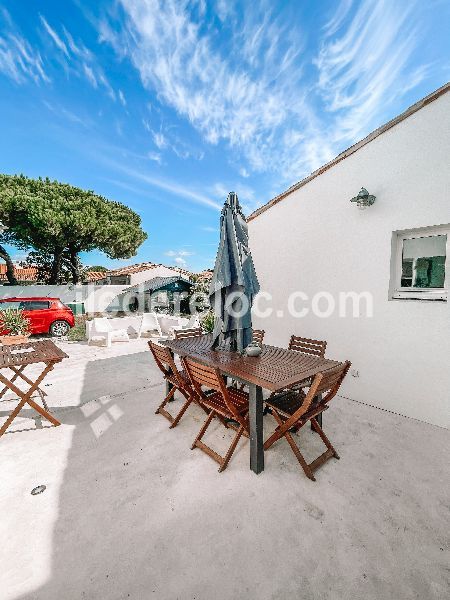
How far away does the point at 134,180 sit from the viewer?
45.0 ft

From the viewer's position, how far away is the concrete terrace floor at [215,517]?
1.62m

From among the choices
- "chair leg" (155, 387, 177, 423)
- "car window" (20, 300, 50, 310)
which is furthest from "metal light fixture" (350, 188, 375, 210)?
"car window" (20, 300, 50, 310)

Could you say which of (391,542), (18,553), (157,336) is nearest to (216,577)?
(391,542)

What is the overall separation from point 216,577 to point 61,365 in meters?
6.18

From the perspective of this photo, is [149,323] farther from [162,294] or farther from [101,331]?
[162,294]

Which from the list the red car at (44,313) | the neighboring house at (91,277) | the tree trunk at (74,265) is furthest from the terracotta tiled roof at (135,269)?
the red car at (44,313)

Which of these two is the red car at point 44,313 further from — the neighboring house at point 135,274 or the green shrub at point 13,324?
the neighboring house at point 135,274

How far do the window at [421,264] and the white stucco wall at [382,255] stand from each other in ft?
0.56

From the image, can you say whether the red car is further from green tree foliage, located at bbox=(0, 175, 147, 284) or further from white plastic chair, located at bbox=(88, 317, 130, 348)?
green tree foliage, located at bbox=(0, 175, 147, 284)

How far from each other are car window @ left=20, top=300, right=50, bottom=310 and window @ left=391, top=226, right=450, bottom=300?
10939 millimetres

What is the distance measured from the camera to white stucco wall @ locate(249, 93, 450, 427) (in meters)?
3.42

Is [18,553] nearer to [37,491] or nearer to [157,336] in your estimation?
[37,491]

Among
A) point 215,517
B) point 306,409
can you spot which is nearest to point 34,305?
point 215,517

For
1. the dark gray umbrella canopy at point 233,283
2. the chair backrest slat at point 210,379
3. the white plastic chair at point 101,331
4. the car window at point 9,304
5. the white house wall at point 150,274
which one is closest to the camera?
the chair backrest slat at point 210,379
